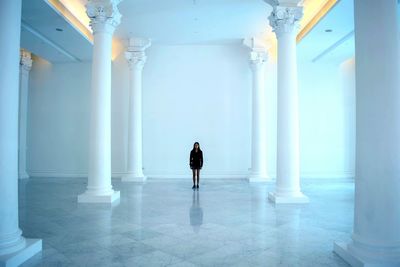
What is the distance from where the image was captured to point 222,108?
712 inches

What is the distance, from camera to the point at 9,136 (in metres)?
5.03

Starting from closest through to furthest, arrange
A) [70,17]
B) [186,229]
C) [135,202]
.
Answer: [186,229] → [135,202] → [70,17]

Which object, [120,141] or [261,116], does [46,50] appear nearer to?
[120,141]

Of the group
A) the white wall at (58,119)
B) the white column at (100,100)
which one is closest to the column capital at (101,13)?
the white column at (100,100)

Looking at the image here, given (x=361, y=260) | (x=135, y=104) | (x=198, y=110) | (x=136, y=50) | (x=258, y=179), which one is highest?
(x=136, y=50)

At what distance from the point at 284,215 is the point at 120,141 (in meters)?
12.0

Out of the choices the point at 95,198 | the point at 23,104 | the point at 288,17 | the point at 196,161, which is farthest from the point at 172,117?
the point at 288,17

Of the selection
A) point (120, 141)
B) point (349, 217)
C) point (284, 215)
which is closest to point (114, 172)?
point (120, 141)

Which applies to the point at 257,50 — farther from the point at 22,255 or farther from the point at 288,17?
the point at 22,255

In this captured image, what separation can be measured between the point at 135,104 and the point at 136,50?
2.82 metres

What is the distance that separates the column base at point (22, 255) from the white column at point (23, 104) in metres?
13.6

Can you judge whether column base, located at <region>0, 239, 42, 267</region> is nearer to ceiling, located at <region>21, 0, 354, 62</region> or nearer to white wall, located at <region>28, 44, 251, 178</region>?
ceiling, located at <region>21, 0, 354, 62</region>

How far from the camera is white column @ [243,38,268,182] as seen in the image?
16.5 meters

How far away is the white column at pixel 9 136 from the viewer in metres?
4.91
